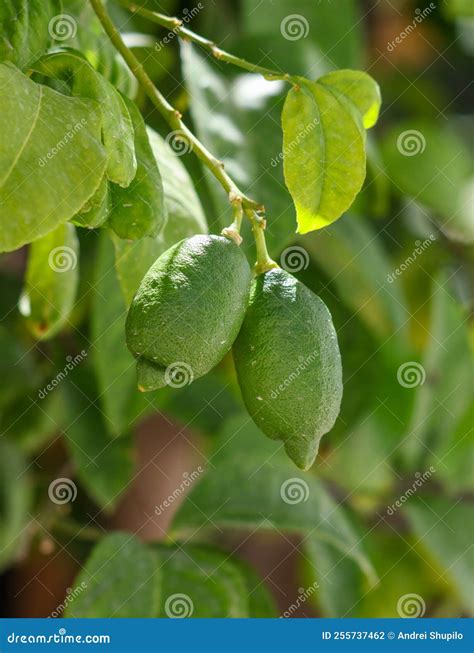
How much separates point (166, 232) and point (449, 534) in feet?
2.55

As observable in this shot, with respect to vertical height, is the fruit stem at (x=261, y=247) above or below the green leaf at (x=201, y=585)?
above

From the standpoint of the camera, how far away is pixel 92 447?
121 cm

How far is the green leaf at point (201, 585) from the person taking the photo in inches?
40.4

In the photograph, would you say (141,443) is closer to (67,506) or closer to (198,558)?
(67,506)

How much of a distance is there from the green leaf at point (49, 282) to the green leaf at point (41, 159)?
1.15 feet

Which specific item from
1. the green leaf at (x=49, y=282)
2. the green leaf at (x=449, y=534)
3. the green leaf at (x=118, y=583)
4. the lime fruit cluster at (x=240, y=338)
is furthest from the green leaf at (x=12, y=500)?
the lime fruit cluster at (x=240, y=338)

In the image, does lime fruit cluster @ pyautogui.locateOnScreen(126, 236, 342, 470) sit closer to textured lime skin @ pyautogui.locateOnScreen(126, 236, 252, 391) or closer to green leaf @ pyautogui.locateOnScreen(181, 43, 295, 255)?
textured lime skin @ pyautogui.locateOnScreen(126, 236, 252, 391)

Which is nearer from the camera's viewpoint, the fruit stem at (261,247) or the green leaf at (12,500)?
the fruit stem at (261,247)

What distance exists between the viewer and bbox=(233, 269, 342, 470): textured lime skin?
56 centimetres

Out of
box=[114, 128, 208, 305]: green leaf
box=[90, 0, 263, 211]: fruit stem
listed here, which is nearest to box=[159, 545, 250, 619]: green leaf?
box=[114, 128, 208, 305]: green leaf

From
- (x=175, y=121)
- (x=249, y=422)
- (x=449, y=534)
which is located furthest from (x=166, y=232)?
(x=449, y=534)

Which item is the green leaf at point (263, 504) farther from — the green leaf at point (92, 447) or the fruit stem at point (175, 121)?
the fruit stem at point (175, 121)

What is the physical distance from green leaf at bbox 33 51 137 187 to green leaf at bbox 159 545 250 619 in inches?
23.7

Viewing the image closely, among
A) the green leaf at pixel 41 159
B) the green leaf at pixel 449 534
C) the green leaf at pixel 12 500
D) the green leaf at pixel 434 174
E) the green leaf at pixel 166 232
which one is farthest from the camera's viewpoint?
the green leaf at pixel 434 174
